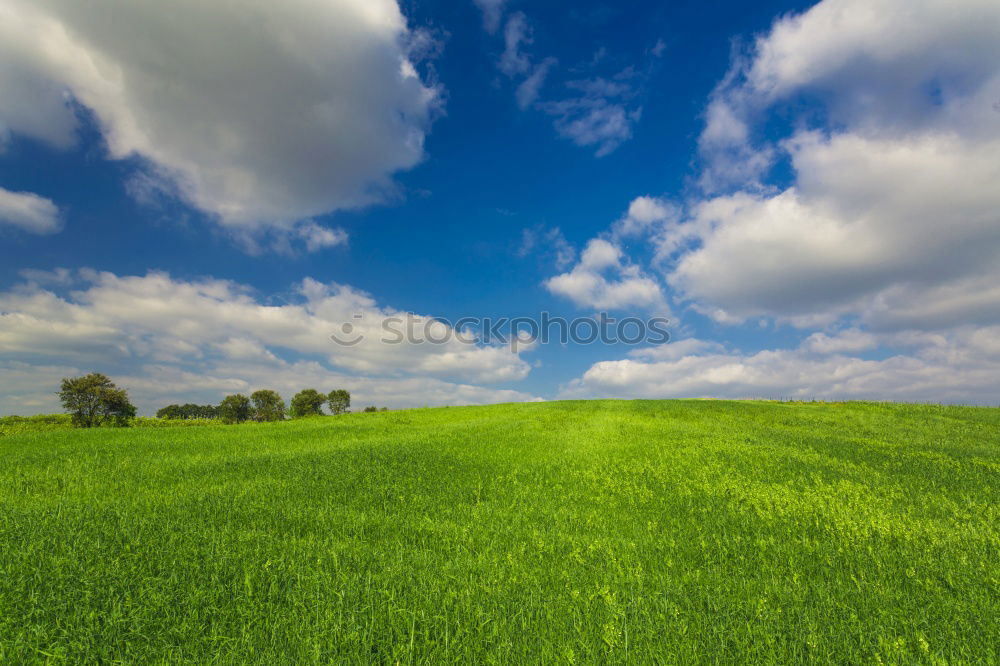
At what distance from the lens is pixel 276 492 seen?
1123 cm

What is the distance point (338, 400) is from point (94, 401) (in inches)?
1700

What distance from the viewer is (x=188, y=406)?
136625 millimetres

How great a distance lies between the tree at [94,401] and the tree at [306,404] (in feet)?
112

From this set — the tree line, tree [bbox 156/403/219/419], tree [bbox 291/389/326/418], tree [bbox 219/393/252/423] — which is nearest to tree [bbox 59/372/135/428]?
the tree line

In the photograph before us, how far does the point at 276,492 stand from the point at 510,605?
7.94 metres

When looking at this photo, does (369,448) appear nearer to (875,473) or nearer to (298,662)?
(298,662)

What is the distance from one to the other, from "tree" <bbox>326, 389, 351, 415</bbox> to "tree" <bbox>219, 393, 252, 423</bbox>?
1873 centimetres

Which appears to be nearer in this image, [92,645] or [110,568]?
[92,645]

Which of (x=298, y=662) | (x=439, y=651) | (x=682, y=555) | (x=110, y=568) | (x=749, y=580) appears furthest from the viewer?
(x=682, y=555)

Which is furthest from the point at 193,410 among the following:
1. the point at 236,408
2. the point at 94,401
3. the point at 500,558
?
the point at 500,558

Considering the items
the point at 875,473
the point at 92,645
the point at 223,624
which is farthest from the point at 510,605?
the point at 875,473

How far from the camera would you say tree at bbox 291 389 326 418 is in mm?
78438

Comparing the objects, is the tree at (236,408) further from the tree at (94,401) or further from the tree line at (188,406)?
the tree at (94,401)

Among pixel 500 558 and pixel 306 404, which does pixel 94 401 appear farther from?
pixel 500 558
